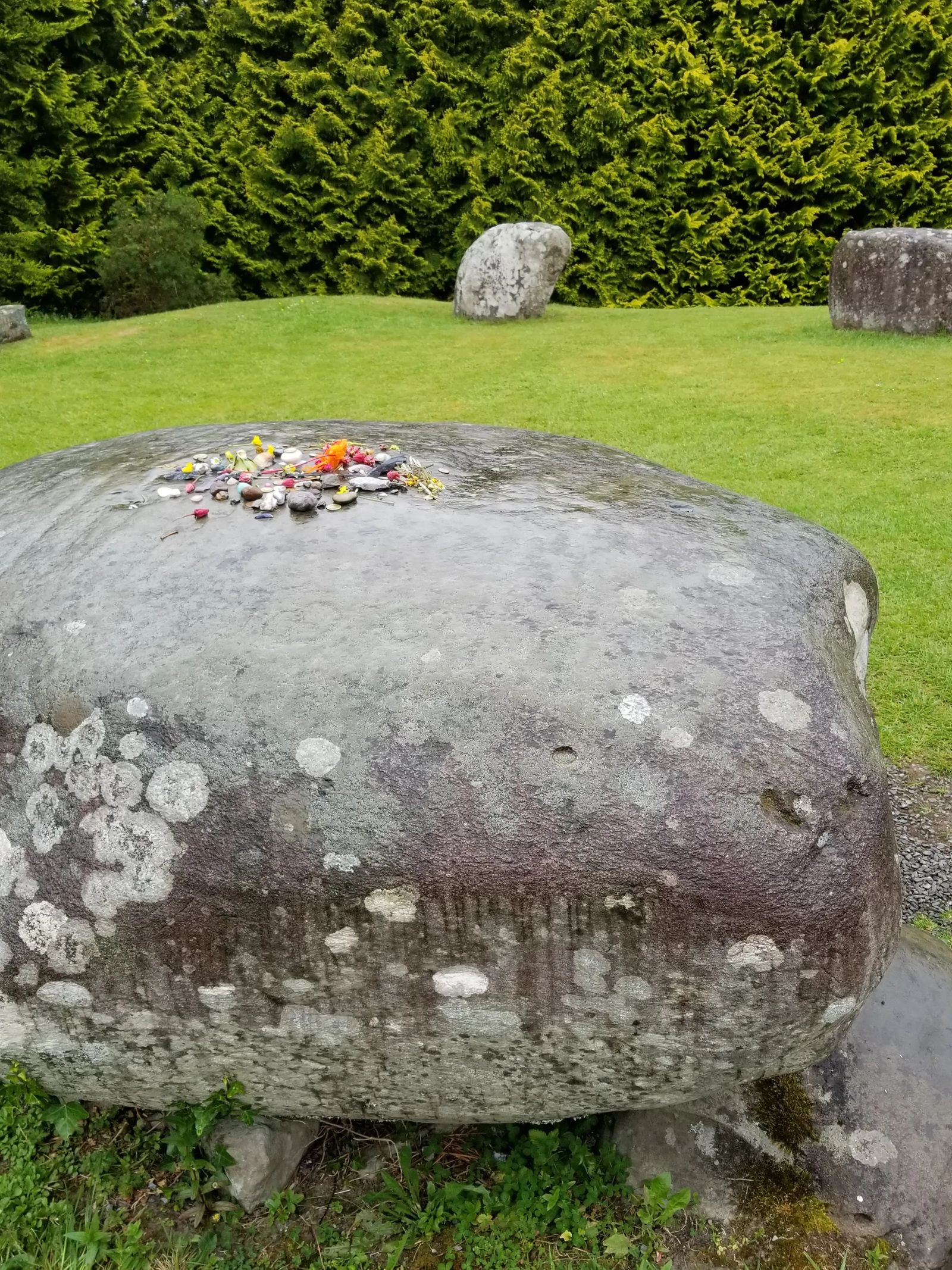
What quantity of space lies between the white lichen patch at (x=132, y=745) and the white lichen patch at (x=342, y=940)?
1.66 ft

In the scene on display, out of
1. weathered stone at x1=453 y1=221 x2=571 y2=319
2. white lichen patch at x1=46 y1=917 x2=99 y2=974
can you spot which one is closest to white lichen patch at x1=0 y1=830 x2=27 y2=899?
white lichen patch at x1=46 y1=917 x2=99 y2=974

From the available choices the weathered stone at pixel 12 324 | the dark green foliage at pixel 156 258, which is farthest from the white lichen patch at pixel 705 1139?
the dark green foliage at pixel 156 258

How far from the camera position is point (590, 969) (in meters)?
1.74

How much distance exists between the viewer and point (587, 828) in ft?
5.54

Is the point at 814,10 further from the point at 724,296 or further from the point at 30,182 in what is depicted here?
the point at 30,182

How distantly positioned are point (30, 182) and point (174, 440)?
1467 cm

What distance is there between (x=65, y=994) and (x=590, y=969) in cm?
106

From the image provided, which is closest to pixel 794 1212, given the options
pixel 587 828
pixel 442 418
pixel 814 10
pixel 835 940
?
pixel 835 940

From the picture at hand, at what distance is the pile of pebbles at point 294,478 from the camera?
2305 millimetres

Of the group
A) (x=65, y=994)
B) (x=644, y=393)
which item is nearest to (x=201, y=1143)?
(x=65, y=994)

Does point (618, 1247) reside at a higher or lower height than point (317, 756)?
lower

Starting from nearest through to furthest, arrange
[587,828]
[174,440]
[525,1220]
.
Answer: [587,828] → [525,1220] → [174,440]

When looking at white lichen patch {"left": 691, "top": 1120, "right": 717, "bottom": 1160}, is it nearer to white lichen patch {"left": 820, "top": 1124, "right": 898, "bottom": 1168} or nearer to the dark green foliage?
white lichen patch {"left": 820, "top": 1124, "right": 898, "bottom": 1168}

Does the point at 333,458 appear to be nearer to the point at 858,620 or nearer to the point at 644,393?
the point at 858,620
